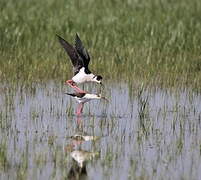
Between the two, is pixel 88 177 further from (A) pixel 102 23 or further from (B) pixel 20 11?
(B) pixel 20 11

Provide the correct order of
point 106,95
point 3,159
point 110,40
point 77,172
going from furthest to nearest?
point 110,40 < point 106,95 < point 3,159 < point 77,172

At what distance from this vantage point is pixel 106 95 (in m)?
11.1

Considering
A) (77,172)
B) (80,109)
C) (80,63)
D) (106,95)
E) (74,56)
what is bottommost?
(77,172)

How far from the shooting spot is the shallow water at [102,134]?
7074mm

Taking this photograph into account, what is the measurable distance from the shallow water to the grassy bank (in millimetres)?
968

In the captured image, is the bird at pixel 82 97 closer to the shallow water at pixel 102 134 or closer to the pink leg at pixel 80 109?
the pink leg at pixel 80 109

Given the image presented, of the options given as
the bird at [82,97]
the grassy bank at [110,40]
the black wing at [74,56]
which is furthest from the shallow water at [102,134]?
the grassy bank at [110,40]

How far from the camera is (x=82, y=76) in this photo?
10.8m

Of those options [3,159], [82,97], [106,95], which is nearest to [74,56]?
[106,95]

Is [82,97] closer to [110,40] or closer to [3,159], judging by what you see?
[3,159]

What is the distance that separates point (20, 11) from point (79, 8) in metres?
1.83

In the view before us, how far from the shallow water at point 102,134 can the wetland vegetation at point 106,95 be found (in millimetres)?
12

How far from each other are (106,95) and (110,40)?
4.22 m

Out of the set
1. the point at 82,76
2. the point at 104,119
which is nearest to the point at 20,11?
the point at 82,76
